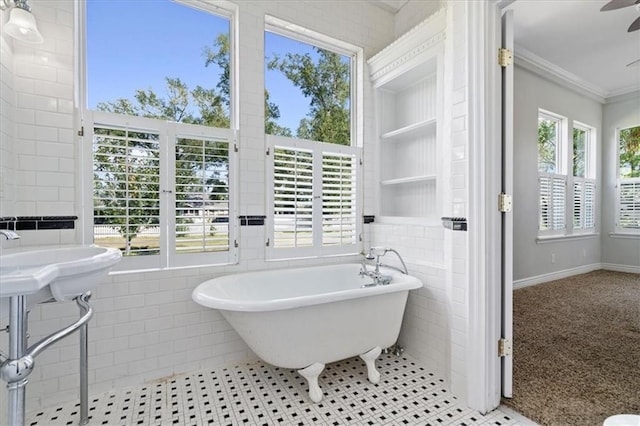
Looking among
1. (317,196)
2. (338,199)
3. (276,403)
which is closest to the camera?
(276,403)

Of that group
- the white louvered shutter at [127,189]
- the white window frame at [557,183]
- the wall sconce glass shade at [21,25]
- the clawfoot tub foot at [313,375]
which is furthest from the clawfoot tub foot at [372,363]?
the white window frame at [557,183]

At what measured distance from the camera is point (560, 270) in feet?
15.0

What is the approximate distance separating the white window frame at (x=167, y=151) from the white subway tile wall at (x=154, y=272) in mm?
51

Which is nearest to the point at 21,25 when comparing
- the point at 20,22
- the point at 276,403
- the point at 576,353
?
the point at 20,22

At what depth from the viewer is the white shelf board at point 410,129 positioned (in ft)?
7.85

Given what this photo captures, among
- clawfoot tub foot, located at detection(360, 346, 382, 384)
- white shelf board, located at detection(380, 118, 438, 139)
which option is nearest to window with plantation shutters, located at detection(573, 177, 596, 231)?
white shelf board, located at detection(380, 118, 438, 139)

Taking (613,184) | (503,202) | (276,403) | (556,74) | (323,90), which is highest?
(556,74)

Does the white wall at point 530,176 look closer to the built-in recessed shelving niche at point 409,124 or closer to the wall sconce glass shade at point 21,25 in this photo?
the built-in recessed shelving niche at point 409,124

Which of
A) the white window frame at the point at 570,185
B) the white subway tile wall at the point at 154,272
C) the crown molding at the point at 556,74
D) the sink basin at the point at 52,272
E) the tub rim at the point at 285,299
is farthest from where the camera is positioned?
the white window frame at the point at 570,185

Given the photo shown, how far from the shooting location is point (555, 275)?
4.48 meters

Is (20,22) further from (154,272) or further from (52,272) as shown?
(154,272)

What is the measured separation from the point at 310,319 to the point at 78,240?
1.48 meters

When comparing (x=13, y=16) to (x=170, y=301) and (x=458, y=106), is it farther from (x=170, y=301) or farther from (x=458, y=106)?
(x=458, y=106)

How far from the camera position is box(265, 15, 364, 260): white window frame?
96.1 inches
